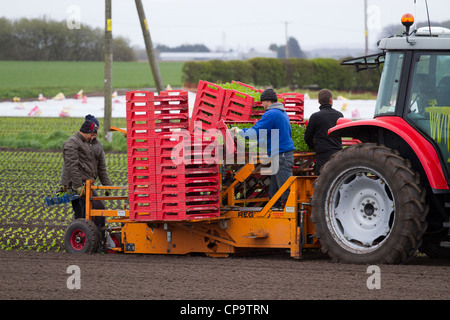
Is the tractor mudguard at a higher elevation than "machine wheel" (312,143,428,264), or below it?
higher

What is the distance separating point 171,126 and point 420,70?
284 centimetres

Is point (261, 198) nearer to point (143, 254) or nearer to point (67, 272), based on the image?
point (143, 254)

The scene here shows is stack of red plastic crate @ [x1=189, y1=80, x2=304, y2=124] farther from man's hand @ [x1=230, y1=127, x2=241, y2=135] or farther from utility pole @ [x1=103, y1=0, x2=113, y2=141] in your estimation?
utility pole @ [x1=103, y1=0, x2=113, y2=141]

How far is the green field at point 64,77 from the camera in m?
45.9

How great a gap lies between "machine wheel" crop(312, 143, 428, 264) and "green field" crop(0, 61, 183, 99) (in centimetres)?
3470

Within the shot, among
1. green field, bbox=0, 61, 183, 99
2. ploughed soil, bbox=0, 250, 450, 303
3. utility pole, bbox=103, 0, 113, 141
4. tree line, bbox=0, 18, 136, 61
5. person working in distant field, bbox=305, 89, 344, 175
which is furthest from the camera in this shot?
tree line, bbox=0, 18, 136, 61

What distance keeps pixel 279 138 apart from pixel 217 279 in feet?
7.34

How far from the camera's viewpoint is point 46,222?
11578 mm

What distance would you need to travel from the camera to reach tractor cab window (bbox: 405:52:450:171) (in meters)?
7.38

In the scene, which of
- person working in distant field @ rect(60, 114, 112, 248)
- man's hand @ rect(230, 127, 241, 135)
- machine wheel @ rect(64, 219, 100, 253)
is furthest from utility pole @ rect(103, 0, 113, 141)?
man's hand @ rect(230, 127, 241, 135)

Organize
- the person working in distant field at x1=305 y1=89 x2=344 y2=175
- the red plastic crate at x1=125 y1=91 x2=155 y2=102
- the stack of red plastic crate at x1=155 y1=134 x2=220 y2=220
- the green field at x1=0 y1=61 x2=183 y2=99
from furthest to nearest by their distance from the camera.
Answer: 1. the green field at x1=0 y1=61 x2=183 y2=99
2. the person working in distant field at x1=305 y1=89 x2=344 y2=175
3. the red plastic crate at x1=125 y1=91 x2=155 y2=102
4. the stack of red plastic crate at x1=155 y1=134 x2=220 y2=220

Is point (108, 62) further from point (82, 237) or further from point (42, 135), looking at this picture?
point (82, 237)

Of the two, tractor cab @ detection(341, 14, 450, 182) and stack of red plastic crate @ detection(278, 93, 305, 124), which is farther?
stack of red plastic crate @ detection(278, 93, 305, 124)

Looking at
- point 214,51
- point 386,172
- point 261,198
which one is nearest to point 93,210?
point 261,198
